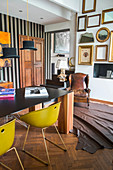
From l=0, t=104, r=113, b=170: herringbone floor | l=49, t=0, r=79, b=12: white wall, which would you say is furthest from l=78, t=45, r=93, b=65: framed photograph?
l=0, t=104, r=113, b=170: herringbone floor

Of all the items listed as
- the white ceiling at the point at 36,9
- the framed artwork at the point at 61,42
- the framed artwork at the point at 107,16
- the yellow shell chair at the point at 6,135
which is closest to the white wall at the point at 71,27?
the white ceiling at the point at 36,9

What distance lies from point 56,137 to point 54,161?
59 cm

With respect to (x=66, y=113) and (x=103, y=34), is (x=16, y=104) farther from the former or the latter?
(x=103, y=34)

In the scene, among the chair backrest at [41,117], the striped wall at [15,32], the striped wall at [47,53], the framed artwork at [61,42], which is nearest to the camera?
the chair backrest at [41,117]

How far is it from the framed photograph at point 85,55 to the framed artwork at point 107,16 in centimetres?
79

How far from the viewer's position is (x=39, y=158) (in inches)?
76.5

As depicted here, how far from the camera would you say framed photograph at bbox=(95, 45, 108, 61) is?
420 centimetres

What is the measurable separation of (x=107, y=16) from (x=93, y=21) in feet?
1.37

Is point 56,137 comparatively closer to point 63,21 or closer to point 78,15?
point 78,15

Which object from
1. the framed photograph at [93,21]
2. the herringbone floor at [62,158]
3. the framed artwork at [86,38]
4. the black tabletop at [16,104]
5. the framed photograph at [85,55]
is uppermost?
the framed photograph at [93,21]

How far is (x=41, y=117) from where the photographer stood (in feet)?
5.79

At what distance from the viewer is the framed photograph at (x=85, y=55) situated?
4.46 m

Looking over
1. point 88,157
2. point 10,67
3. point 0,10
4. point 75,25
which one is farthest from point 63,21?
point 88,157

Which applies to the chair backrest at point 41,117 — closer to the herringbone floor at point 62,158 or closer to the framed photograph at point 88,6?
the herringbone floor at point 62,158
